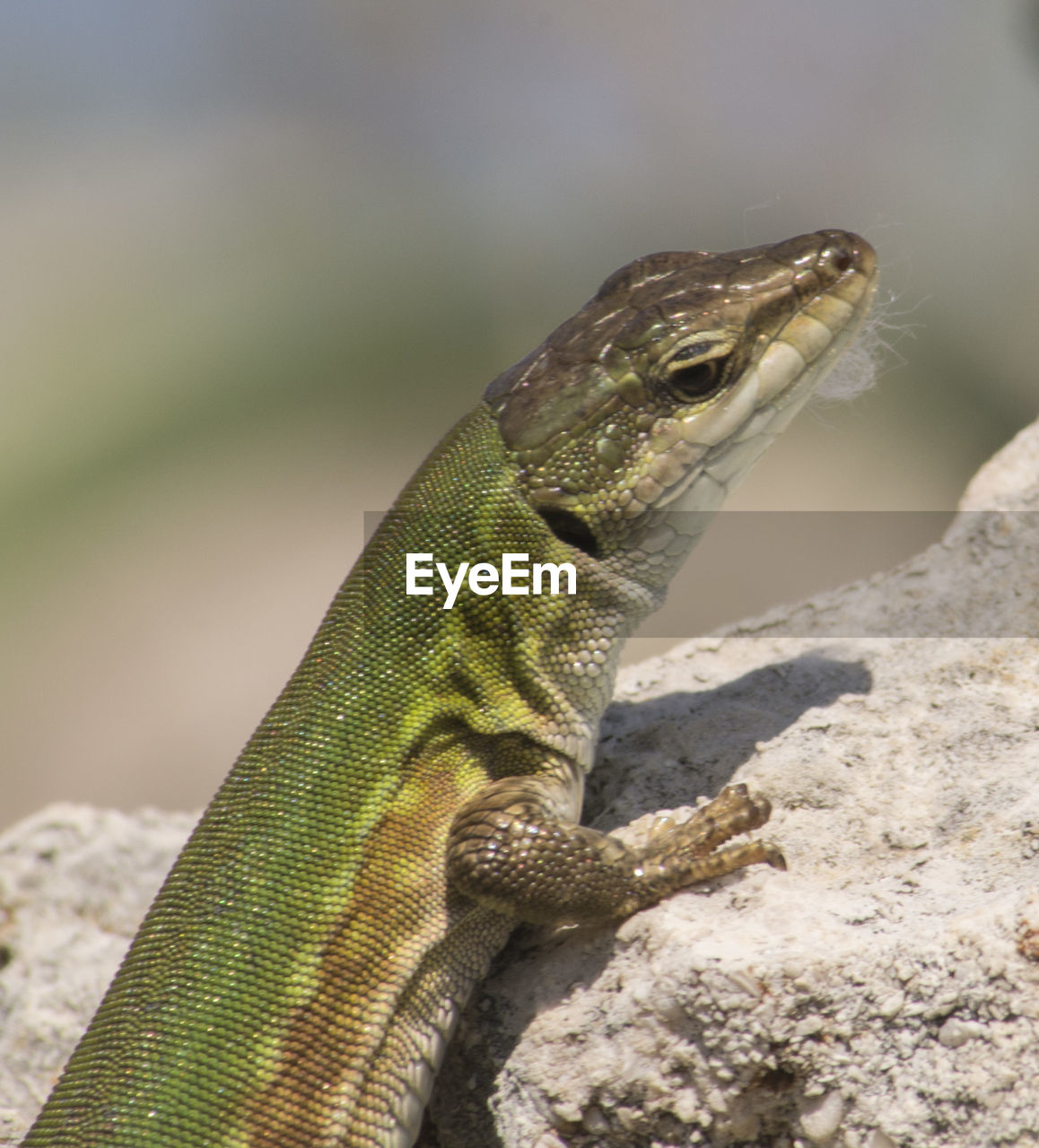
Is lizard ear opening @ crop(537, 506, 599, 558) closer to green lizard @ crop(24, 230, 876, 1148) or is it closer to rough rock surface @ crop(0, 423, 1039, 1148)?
green lizard @ crop(24, 230, 876, 1148)

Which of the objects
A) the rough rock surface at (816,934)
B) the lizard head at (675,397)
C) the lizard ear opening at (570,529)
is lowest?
the rough rock surface at (816,934)

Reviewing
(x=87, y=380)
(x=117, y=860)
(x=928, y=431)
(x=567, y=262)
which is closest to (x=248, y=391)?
(x=87, y=380)

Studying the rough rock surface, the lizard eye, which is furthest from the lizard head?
the rough rock surface

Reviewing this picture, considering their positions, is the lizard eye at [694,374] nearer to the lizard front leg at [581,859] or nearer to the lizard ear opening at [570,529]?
the lizard ear opening at [570,529]

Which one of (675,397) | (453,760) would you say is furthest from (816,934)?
(675,397)

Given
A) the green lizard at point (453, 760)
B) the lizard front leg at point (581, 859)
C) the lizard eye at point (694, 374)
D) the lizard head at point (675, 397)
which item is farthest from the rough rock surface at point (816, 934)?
the lizard eye at point (694, 374)

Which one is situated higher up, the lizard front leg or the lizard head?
the lizard head

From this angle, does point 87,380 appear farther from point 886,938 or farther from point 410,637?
point 886,938
